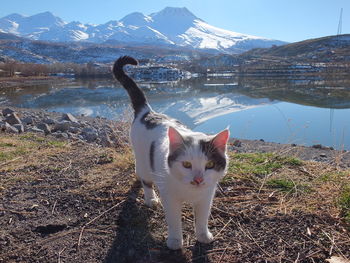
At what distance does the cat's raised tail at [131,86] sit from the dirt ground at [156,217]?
3.33ft

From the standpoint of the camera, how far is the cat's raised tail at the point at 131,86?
12.3 feet

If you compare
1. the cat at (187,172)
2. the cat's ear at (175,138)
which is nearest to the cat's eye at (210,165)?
the cat at (187,172)

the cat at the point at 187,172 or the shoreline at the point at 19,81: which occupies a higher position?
the cat at the point at 187,172

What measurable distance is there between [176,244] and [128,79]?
2.34 meters

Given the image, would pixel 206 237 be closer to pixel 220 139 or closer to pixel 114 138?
pixel 220 139

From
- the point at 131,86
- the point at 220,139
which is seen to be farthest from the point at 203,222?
the point at 131,86

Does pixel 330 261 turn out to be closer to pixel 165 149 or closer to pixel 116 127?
pixel 165 149

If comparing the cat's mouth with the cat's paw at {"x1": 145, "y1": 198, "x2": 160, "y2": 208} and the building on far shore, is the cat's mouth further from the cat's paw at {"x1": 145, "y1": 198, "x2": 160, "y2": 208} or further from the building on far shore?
the building on far shore

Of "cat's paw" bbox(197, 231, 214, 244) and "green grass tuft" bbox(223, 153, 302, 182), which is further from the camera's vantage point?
"green grass tuft" bbox(223, 153, 302, 182)

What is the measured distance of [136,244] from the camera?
2.45m

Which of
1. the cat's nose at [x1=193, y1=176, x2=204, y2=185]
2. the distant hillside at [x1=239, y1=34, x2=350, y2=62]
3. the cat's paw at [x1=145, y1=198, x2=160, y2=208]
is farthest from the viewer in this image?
the distant hillside at [x1=239, y1=34, x2=350, y2=62]

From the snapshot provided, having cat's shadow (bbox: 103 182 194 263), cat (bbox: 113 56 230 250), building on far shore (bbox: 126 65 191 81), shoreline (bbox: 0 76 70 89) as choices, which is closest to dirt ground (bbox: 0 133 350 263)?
cat's shadow (bbox: 103 182 194 263)

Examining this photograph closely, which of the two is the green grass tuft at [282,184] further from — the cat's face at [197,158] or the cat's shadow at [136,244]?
the cat's shadow at [136,244]

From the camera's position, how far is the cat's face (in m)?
2.19
